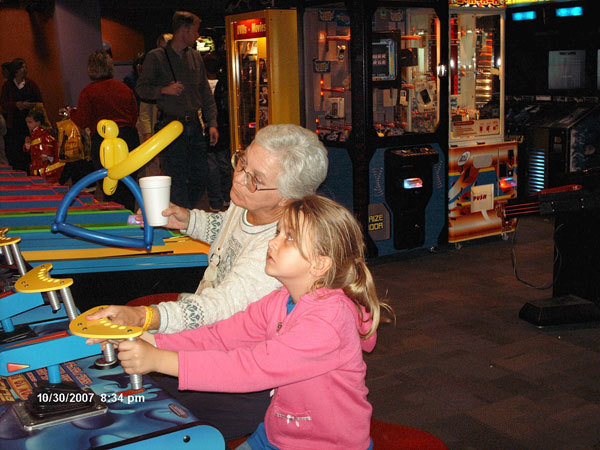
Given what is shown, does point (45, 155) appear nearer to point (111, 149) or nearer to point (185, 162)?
point (185, 162)

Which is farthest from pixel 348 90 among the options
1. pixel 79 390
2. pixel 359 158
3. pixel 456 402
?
pixel 79 390

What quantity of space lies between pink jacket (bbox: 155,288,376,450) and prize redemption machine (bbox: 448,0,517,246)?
4.34m

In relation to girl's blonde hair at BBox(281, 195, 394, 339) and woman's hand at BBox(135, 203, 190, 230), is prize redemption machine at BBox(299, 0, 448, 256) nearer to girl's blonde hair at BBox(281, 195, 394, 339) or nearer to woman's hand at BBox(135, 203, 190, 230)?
woman's hand at BBox(135, 203, 190, 230)

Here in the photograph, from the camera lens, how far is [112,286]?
2.90m

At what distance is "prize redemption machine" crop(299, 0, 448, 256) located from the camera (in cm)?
547

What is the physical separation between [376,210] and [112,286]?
305 cm

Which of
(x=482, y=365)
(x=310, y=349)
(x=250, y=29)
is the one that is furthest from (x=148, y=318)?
(x=250, y=29)

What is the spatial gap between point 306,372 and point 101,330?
18.0 inches

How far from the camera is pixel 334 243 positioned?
67.7 inches

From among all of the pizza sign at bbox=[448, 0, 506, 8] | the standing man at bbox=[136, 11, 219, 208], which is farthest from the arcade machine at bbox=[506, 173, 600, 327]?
the standing man at bbox=[136, 11, 219, 208]

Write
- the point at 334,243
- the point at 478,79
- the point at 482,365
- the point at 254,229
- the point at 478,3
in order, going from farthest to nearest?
the point at 478,79
the point at 478,3
the point at 482,365
the point at 254,229
the point at 334,243

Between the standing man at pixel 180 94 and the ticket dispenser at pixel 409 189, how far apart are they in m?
1.52

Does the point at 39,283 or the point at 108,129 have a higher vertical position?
the point at 108,129

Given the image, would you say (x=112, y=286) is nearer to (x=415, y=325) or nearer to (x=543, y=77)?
(x=415, y=325)
